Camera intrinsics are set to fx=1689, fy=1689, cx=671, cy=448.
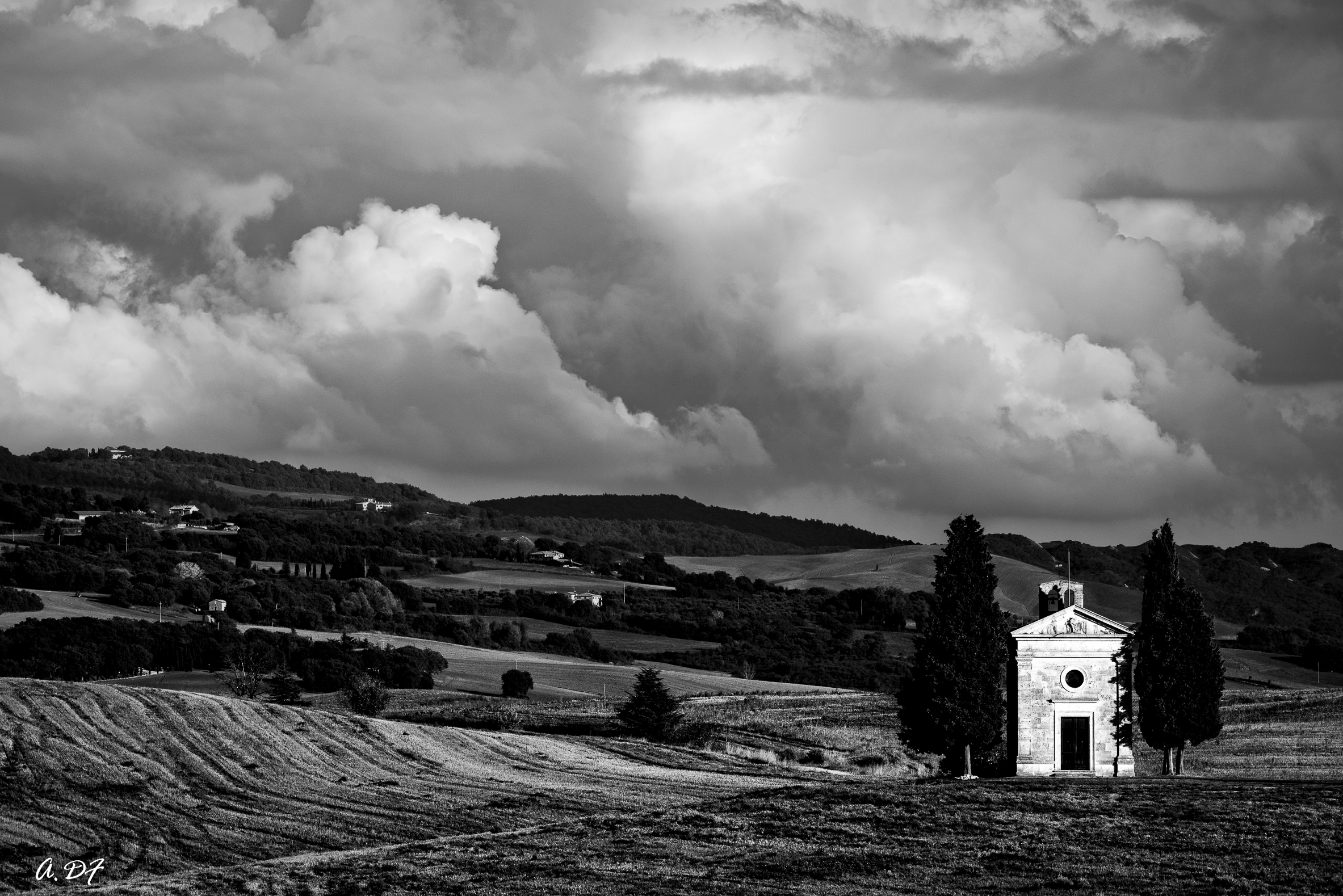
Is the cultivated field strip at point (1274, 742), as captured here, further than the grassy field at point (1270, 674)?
No

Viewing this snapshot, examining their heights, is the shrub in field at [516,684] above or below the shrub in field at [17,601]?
below

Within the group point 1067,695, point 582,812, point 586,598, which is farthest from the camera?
point 586,598

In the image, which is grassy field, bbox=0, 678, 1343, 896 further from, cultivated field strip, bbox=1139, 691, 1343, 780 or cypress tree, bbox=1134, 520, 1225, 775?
cypress tree, bbox=1134, 520, 1225, 775

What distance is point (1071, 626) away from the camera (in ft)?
207

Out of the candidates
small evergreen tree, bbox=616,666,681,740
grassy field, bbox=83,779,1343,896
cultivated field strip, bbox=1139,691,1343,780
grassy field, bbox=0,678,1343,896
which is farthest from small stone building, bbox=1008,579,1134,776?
small evergreen tree, bbox=616,666,681,740

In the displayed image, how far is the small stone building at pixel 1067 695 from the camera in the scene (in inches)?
2458

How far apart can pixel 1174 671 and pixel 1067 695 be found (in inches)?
206

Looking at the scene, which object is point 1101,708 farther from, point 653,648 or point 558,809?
point 653,648

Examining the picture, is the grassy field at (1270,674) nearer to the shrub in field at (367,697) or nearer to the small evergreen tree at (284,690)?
the shrub in field at (367,697)

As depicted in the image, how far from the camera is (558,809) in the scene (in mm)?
53844

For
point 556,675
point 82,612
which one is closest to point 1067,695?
point 556,675

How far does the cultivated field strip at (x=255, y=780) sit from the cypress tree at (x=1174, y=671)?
50.5 ft

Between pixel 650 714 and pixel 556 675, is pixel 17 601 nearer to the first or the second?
pixel 556 675

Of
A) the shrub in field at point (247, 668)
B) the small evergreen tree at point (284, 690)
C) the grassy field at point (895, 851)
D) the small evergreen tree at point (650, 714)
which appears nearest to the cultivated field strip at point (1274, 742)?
the grassy field at point (895, 851)
